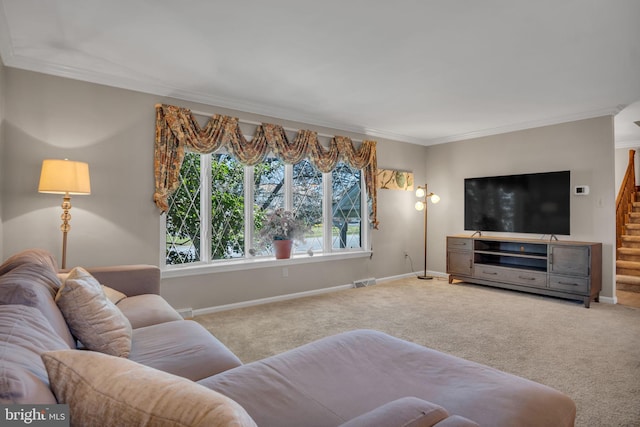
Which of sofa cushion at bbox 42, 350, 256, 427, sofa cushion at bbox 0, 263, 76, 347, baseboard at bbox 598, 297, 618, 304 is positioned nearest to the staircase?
baseboard at bbox 598, 297, 618, 304

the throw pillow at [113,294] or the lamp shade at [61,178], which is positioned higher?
the lamp shade at [61,178]

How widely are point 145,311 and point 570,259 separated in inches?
193

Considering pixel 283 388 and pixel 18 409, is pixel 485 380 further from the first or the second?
pixel 18 409

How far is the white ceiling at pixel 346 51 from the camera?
2.43 meters

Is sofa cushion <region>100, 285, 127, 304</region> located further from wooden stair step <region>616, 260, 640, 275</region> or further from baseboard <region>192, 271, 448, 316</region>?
wooden stair step <region>616, 260, 640, 275</region>

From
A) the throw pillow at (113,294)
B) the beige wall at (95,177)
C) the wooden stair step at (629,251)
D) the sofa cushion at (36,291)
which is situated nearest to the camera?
the sofa cushion at (36,291)

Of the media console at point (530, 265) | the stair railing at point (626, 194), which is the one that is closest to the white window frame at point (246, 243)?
the media console at point (530, 265)

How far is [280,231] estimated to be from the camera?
470 centimetres

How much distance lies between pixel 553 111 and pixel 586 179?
1.03 metres

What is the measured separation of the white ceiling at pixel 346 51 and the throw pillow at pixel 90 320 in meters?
1.84

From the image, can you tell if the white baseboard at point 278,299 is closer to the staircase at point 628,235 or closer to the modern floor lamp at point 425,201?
the modern floor lamp at point 425,201

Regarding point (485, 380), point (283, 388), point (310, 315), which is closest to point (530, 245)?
point (310, 315)

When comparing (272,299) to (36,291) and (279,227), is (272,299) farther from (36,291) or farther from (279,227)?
(36,291)

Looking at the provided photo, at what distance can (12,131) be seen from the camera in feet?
10.3
